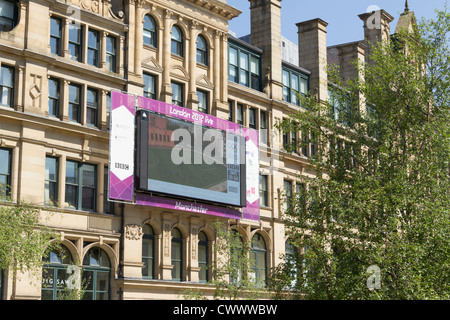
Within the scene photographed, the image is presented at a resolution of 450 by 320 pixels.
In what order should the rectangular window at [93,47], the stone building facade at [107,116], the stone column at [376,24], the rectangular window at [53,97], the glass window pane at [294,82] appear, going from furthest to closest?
the stone column at [376,24], the glass window pane at [294,82], the rectangular window at [93,47], the rectangular window at [53,97], the stone building facade at [107,116]

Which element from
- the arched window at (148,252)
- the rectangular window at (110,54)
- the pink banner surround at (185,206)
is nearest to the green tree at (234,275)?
the pink banner surround at (185,206)

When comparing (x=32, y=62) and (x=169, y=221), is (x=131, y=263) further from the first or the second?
(x=32, y=62)

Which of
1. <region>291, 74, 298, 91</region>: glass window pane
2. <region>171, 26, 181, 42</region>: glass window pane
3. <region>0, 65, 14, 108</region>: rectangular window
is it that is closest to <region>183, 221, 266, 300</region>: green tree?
<region>171, 26, 181, 42</region>: glass window pane

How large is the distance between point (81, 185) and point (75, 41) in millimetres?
7994

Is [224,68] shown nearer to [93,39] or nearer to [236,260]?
[93,39]

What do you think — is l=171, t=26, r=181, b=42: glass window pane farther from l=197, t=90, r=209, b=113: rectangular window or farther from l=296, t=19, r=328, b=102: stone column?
l=296, t=19, r=328, b=102: stone column

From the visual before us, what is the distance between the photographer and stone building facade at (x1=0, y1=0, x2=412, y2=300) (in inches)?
1377

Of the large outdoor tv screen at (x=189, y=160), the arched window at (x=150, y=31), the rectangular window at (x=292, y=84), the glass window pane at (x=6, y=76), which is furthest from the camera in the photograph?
the rectangular window at (x=292, y=84)

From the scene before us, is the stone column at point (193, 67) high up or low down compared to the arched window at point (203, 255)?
up

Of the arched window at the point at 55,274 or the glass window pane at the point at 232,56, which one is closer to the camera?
the arched window at the point at 55,274

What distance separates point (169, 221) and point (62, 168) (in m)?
7.67

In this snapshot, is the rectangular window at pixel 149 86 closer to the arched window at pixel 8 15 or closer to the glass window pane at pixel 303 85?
the arched window at pixel 8 15

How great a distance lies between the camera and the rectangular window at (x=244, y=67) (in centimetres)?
4875

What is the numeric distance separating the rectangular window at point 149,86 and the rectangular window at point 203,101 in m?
3.88
